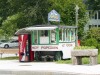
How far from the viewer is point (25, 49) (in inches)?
1164

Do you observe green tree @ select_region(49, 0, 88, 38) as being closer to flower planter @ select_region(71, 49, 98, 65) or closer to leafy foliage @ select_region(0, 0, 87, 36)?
leafy foliage @ select_region(0, 0, 87, 36)

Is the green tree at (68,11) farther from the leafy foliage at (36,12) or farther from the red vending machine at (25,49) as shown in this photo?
the red vending machine at (25,49)

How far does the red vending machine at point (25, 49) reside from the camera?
29.4 m

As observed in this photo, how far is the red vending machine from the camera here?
29.4 m

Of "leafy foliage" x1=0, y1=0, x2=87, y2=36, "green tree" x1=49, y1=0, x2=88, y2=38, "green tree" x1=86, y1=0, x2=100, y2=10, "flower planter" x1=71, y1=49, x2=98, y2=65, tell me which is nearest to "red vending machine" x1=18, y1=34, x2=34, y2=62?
"flower planter" x1=71, y1=49, x2=98, y2=65

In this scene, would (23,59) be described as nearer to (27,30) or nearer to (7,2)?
(27,30)

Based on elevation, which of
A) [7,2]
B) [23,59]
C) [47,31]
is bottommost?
[23,59]

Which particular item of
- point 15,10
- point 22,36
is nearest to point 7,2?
point 15,10

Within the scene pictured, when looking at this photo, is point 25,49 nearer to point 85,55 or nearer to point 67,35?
point 67,35

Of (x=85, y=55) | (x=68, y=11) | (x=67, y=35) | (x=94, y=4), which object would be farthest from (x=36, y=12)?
(x=94, y=4)

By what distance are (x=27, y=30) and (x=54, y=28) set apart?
84.4 inches

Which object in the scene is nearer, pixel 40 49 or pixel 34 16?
pixel 40 49

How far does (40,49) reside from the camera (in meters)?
29.2

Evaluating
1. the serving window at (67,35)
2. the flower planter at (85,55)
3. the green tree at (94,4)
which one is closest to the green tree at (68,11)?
the serving window at (67,35)
